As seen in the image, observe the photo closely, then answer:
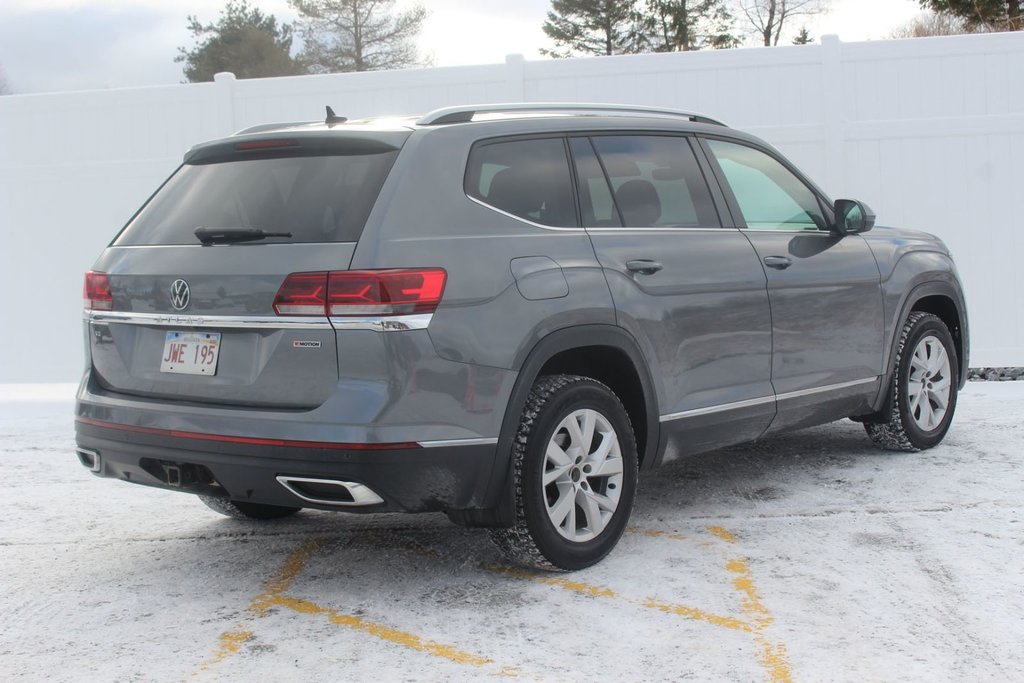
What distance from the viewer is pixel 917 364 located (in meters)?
6.65

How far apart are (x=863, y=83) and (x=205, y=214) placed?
7.33 m

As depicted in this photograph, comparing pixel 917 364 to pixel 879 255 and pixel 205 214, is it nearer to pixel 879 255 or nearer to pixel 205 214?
pixel 879 255

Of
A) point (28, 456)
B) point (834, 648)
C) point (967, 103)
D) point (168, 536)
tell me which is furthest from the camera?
point (967, 103)

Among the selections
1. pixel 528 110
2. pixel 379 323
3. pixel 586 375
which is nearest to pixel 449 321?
pixel 379 323

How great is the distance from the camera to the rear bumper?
3957 mm

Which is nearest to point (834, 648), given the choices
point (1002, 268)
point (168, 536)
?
point (168, 536)

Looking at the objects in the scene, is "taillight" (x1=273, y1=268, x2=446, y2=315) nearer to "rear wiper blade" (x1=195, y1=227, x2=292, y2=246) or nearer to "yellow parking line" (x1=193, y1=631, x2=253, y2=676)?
"rear wiper blade" (x1=195, y1=227, x2=292, y2=246)

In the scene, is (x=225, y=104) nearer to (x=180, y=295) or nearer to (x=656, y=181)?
(x=656, y=181)

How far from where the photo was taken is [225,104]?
11.0 metres

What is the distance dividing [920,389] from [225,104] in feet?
22.6

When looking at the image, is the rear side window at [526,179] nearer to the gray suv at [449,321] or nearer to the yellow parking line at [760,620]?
the gray suv at [449,321]

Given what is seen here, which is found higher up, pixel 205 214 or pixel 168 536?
pixel 205 214

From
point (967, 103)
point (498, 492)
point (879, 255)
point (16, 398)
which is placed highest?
point (967, 103)

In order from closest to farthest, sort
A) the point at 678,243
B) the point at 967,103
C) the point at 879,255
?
1. the point at 678,243
2. the point at 879,255
3. the point at 967,103
